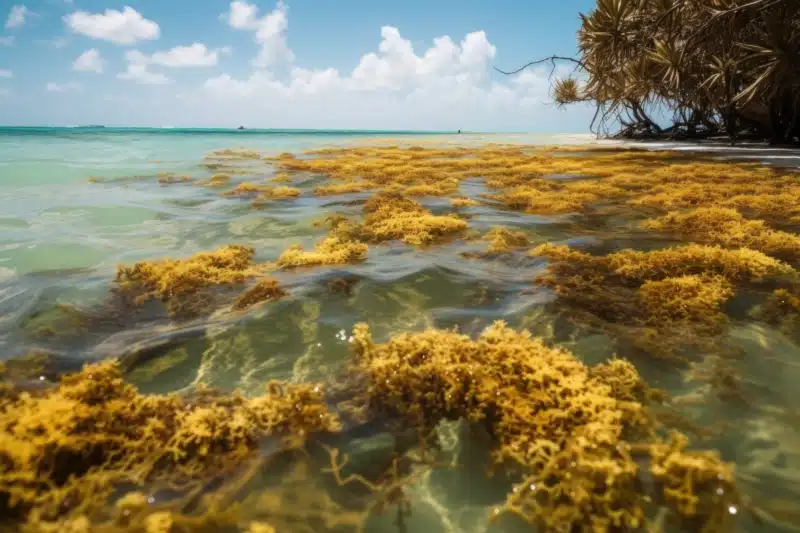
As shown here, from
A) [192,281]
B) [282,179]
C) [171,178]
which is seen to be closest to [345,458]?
[192,281]

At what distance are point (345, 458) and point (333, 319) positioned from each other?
166cm

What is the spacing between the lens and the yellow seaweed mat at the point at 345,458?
73.0 inches

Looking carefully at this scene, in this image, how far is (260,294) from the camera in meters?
4.23

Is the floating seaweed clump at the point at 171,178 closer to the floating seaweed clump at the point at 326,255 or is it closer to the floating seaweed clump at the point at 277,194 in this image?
the floating seaweed clump at the point at 277,194

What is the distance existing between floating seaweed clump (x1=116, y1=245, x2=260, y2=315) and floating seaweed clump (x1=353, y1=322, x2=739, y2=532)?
1.99 metres

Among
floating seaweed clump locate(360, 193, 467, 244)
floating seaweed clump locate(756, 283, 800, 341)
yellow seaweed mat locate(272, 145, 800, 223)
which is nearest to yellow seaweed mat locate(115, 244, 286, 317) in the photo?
floating seaweed clump locate(360, 193, 467, 244)

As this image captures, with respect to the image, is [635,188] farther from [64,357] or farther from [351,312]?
[64,357]

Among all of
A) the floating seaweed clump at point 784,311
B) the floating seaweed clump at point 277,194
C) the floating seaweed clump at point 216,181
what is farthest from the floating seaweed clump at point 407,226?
the floating seaweed clump at point 216,181

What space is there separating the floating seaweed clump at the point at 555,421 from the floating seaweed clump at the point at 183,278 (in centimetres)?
199

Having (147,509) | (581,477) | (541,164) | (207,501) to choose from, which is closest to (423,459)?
(581,477)

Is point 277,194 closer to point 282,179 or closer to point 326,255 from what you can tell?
point 282,179

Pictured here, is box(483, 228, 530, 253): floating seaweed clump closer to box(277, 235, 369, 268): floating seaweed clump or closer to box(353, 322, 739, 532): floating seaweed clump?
box(277, 235, 369, 268): floating seaweed clump

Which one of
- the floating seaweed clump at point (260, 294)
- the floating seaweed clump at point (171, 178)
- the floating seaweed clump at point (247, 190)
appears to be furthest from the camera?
the floating seaweed clump at point (171, 178)

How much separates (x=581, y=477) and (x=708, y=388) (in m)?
1.30
